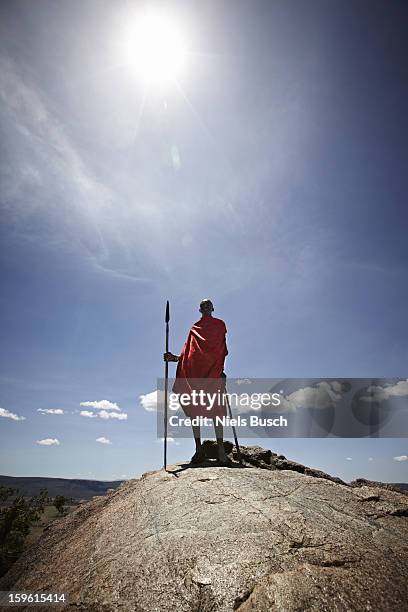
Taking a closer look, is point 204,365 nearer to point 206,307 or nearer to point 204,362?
point 204,362

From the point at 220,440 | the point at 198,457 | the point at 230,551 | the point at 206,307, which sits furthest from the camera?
the point at 206,307

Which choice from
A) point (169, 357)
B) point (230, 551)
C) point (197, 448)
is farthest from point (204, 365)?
point (230, 551)

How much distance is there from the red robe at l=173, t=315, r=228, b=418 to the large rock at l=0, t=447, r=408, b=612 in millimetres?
2026

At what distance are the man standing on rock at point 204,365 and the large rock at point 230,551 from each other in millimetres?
1864

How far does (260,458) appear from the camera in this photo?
30.4ft

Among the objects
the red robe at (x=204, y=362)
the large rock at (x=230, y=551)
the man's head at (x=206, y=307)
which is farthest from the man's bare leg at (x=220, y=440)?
the man's head at (x=206, y=307)

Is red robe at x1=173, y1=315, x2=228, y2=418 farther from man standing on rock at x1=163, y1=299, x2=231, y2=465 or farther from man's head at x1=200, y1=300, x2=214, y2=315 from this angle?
man's head at x1=200, y1=300, x2=214, y2=315

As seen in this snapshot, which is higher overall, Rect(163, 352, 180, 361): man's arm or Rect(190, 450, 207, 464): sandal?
Rect(163, 352, 180, 361): man's arm

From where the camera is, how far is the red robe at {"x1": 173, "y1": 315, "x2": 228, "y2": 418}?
776cm

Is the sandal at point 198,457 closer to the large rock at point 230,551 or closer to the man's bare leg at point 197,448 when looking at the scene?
the man's bare leg at point 197,448

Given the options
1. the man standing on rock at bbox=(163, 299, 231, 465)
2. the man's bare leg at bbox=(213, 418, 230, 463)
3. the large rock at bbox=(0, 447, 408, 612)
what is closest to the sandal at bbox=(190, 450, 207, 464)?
the man standing on rock at bbox=(163, 299, 231, 465)

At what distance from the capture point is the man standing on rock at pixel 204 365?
25.2ft

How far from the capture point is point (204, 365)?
7984mm

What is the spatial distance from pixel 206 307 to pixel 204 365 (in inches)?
65.8
